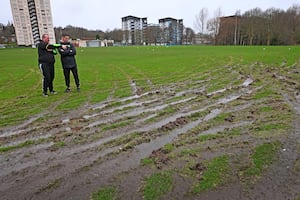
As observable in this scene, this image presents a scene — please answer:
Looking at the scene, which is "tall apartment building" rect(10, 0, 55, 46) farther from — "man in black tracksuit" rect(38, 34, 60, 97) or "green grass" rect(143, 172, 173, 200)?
"green grass" rect(143, 172, 173, 200)

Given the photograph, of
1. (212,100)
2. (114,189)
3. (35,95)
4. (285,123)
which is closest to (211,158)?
(114,189)

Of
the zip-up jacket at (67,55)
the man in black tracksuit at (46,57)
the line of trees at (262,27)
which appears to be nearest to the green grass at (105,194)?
the man in black tracksuit at (46,57)

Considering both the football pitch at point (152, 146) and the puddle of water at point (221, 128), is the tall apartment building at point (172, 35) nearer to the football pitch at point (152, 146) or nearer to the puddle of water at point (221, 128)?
the football pitch at point (152, 146)

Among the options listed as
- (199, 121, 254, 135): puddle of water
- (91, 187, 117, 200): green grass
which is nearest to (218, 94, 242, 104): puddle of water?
(199, 121, 254, 135): puddle of water

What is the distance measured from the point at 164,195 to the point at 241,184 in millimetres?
1088

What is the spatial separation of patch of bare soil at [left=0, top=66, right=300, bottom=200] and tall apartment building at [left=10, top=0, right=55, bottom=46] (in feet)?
364

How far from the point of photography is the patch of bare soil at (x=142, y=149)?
3.23 meters

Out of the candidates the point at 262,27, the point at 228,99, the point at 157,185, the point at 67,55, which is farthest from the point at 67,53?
the point at 262,27

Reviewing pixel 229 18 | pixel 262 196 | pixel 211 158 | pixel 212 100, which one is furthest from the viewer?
pixel 229 18

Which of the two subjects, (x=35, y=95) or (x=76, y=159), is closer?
(x=76, y=159)

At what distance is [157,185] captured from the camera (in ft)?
10.7

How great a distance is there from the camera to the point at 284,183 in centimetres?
325

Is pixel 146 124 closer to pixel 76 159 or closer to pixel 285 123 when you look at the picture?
pixel 76 159

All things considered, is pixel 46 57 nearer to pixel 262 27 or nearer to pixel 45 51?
pixel 45 51
